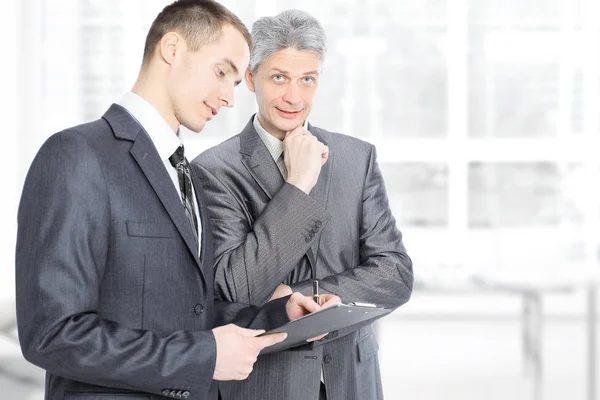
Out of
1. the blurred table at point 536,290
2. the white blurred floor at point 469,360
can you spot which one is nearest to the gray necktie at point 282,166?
the blurred table at point 536,290

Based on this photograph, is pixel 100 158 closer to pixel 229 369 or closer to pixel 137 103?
pixel 137 103

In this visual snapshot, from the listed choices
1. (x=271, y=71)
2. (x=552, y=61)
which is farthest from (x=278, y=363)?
(x=552, y=61)

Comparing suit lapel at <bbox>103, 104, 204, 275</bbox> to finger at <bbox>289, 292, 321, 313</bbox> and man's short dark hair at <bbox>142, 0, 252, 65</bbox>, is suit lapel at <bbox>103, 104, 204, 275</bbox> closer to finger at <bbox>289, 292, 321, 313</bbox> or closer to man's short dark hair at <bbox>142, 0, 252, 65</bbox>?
man's short dark hair at <bbox>142, 0, 252, 65</bbox>

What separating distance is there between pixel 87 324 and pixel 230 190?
66cm

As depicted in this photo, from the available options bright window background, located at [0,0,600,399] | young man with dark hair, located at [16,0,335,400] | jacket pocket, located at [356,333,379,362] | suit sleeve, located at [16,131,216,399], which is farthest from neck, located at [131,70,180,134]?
bright window background, located at [0,0,600,399]

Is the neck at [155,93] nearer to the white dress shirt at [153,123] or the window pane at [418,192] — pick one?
the white dress shirt at [153,123]

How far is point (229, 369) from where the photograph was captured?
4.28 ft

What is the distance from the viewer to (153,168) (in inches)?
53.3

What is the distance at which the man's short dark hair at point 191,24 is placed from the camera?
4.68 feet

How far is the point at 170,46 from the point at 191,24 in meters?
0.05

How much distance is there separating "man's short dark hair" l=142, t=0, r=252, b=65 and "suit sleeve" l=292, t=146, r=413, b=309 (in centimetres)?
56

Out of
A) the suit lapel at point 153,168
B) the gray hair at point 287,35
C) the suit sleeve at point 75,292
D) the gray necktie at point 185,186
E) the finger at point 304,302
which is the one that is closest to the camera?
the suit sleeve at point 75,292

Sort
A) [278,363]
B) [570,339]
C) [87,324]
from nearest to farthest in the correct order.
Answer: [87,324] < [278,363] < [570,339]

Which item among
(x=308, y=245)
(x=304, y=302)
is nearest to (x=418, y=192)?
(x=308, y=245)
